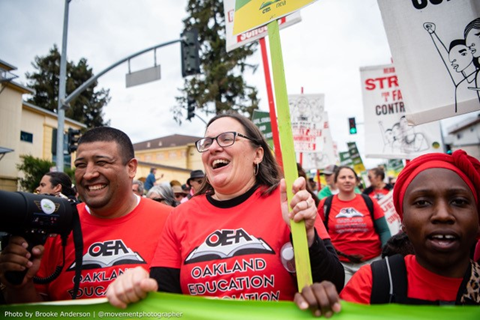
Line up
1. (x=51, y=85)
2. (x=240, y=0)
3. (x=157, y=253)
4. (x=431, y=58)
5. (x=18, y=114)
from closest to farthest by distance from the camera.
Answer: (x=240, y=0) < (x=157, y=253) < (x=431, y=58) < (x=18, y=114) < (x=51, y=85)

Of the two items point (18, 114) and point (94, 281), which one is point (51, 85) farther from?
point (94, 281)

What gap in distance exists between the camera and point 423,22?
1943 millimetres

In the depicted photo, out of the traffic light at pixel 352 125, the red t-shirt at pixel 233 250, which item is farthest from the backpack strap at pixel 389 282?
the traffic light at pixel 352 125

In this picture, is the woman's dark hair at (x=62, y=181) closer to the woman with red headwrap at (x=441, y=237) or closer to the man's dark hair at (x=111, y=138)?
the man's dark hair at (x=111, y=138)

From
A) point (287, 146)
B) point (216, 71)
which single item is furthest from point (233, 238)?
point (216, 71)

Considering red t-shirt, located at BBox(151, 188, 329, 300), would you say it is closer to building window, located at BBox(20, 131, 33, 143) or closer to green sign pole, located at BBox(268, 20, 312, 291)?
green sign pole, located at BBox(268, 20, 312, 291)

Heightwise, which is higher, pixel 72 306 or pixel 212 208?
pixel 212 208

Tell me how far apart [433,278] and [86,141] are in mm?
1940

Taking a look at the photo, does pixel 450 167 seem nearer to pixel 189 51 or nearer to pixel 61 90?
pixel 189 51

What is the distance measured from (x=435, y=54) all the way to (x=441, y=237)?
1091 mm

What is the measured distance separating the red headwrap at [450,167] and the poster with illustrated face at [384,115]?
3.02m

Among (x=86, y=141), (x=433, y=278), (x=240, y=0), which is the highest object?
(x=240, y=0)

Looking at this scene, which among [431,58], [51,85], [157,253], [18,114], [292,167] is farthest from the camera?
[51,85]

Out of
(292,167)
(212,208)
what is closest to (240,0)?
(292,167)
